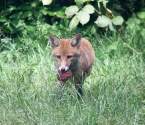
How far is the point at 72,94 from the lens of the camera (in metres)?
6.21

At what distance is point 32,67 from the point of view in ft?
24.1

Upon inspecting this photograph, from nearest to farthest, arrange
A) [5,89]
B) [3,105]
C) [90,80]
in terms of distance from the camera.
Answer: [3,105] → [5,89] → [90,80]

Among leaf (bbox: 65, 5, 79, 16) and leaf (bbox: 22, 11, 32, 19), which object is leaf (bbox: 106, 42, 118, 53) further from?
leaf (bbox: 22, 11, 32, 19)

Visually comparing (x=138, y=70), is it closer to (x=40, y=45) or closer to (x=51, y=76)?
(x=51, y=76)

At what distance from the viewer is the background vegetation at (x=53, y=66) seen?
5.66m

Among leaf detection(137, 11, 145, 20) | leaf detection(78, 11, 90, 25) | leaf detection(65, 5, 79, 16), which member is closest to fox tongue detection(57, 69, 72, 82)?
leaf detection(78, 11, 90, 25)

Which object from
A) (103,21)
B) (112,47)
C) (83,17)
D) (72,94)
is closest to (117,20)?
(103,21)

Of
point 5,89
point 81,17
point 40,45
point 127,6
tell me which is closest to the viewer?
point 5,89

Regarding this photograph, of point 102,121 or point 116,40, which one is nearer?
point 102,121

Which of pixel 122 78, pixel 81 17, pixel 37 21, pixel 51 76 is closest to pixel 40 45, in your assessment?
pixel 37 21

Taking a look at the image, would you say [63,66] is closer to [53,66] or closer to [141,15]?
[53,66]

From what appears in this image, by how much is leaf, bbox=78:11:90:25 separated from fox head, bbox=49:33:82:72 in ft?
4.13

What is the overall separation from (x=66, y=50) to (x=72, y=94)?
0.72 m

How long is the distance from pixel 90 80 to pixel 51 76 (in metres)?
0.54
